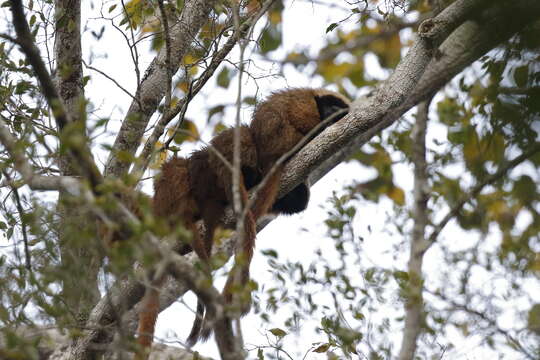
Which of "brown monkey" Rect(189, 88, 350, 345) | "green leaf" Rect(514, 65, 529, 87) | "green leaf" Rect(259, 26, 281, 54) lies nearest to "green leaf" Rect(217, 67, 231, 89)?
"green leaf" Rect(259, 26, 281, 54)

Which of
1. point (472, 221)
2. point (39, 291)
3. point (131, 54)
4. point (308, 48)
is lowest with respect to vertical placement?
point (39, 291)

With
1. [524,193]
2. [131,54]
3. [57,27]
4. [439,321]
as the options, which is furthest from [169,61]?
[524,193]

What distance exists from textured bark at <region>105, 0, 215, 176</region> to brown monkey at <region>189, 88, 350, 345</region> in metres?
0.91

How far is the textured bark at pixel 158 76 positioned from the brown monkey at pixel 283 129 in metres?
0.91

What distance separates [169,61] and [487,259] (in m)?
3.06

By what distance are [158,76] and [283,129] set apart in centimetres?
124

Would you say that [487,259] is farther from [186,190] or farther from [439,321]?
[186,190]

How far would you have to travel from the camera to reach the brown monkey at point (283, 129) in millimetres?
5398

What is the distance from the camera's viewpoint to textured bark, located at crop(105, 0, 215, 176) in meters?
5.53

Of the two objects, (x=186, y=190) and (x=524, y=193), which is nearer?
(x=524, y=193)

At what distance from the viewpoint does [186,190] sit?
550cm

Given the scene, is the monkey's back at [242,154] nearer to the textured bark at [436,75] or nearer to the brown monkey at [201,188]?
the brown monkey at [201,188]

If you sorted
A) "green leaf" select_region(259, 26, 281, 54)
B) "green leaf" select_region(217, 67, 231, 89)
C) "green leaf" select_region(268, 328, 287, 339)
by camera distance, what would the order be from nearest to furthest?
"green leaf" select_region(268, 328, 287, 339) < "green leaf" select_region(259, 26, 281, 54) < "green leaf" select_region(217, 67, 231, 89)

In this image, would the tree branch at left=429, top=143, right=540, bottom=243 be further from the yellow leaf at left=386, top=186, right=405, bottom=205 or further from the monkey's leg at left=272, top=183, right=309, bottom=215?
the yellow leaf at left=386, top=186, right=405, bottom=205
